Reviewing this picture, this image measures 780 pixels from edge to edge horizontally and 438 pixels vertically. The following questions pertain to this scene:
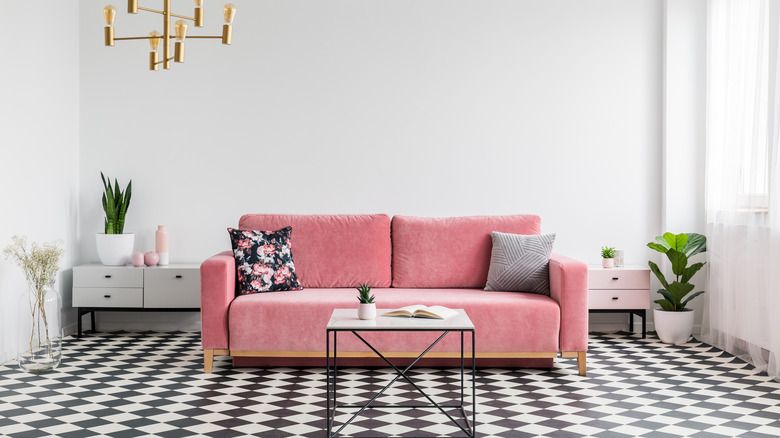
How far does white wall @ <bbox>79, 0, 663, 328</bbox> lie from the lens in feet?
17.7

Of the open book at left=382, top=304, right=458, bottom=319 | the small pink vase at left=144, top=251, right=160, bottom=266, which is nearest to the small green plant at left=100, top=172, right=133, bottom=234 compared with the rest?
the small pink vase at left=144, top=251, right=160, bottom=266

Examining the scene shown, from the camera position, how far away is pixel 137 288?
16.7 ft

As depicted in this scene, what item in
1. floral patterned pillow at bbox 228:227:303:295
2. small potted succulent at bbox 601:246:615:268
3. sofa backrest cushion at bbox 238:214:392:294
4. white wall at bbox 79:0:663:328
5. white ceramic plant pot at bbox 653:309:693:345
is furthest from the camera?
white wall at bbox 79:0:663:328

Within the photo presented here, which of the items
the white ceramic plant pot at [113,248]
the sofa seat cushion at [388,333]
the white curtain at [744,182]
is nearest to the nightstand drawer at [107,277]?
the white ceramic plant pot at [113,248]

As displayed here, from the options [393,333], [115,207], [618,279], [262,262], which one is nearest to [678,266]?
[618,279]

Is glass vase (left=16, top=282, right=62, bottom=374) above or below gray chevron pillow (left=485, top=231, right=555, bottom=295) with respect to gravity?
below

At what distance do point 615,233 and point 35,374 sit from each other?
3998mm

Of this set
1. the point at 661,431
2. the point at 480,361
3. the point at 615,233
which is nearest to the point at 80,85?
the point at 480,361

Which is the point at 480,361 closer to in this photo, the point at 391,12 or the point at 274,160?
the point at 274,160

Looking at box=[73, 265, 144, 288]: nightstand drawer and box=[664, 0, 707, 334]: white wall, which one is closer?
box=[73, 265, 144, 288]: nightstand drawer

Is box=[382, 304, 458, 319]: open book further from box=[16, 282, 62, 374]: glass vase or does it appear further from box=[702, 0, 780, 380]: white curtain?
box=[16, 282, 62, 374]: glass vase

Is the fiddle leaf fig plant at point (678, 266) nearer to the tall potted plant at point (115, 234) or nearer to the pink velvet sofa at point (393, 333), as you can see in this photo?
the pink velvet sofa at point (393, 333)

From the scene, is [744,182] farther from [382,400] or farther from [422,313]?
[382,400]

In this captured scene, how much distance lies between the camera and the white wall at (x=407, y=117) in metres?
5.40
